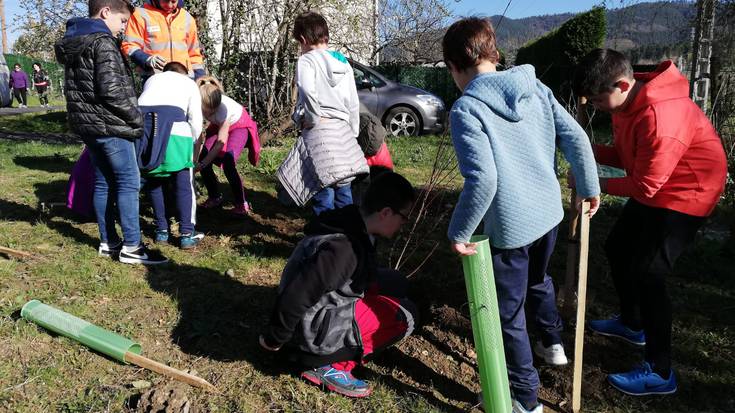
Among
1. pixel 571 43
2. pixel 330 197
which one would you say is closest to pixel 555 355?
pixel 330 197

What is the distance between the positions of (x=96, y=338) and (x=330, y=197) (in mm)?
1591

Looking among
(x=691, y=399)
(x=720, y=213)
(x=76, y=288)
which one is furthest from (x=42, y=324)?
(x=720, y=213)

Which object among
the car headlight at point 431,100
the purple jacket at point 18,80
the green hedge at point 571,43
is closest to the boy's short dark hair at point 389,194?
the car headlight at point 431,100

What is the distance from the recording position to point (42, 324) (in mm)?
2797

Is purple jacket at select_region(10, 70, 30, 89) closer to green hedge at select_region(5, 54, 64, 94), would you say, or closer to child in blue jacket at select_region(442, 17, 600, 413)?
green hedge at select_region(5, 54, 64, 94)

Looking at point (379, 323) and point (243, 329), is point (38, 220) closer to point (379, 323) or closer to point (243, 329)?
point (243, 329)

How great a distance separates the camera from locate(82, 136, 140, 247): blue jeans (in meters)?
3.41

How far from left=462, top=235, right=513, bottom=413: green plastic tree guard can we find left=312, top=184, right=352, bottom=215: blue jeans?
1666 mm

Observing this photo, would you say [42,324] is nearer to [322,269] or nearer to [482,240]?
[322,269]

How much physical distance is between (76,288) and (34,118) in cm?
1196

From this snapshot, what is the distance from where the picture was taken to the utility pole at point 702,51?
6227mm

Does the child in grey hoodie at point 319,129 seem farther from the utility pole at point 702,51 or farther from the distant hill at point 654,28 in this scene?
the utility pole at point 702,51

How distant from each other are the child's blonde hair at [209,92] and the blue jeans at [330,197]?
1407mm

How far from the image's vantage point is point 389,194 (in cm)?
235
